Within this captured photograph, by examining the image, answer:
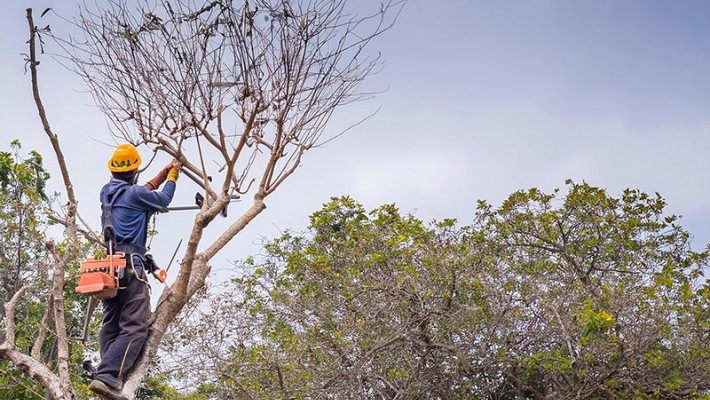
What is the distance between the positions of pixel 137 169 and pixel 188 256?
2.20 feet

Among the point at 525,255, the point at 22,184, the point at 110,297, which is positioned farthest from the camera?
the point at 22,184

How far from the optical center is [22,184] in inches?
467

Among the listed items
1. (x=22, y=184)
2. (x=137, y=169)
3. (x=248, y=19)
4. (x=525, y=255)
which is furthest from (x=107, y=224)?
(x=22, y=184)

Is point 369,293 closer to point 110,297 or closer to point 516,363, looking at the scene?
point 516,363

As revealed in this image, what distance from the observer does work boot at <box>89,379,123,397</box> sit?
4.14 meters

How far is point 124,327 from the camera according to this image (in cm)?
438

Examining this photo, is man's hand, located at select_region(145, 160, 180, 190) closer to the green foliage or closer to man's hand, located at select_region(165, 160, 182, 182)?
man's hand, located at select_region(165, 160, 182, 182)

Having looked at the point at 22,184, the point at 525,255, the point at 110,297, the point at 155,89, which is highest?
the point at 22,184

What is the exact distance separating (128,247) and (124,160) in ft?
1.74

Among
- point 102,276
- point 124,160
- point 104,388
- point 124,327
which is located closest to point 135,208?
point 124,160

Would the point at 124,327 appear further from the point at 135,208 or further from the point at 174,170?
the point at 174,170

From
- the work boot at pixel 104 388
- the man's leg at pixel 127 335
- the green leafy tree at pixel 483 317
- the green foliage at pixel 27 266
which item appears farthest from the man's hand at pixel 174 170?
the green foliage at pixel 27 266

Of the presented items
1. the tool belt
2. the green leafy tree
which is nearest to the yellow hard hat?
the tool belt

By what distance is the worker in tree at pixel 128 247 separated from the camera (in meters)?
4.32
